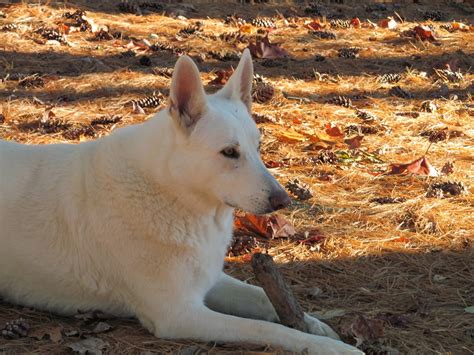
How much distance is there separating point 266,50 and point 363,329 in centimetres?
554

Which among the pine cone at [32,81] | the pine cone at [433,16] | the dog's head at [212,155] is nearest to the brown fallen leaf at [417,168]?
the dog's head at [212,155]

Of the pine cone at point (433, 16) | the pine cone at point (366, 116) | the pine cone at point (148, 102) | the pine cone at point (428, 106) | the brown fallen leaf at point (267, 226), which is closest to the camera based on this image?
the brown fallen leaf at point (267, 226)

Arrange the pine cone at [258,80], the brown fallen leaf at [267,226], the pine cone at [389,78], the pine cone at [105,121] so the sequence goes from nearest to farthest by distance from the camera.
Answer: the brown fallen leaf at [267,226], the pine cone at [105,121], the pine cone at [258,80], the pine cone at [389,78]

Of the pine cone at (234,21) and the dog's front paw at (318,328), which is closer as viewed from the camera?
the dog's front paw at (318,328)

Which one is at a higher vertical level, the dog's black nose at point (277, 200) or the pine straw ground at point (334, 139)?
the dog's black nose at point (277, 200)

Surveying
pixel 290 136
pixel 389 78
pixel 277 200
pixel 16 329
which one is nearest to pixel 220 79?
pixel 290 136

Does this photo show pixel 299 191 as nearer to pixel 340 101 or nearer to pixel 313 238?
pixel 313 238

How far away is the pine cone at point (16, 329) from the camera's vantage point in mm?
3225

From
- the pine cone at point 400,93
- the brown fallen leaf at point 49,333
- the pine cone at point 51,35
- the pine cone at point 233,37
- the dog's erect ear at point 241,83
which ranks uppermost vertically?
the dog's erect ear at point 241,83

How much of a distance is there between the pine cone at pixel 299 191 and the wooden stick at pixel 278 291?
1.79 metres

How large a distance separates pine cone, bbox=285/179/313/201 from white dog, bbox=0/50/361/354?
144 cm

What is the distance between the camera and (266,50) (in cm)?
845

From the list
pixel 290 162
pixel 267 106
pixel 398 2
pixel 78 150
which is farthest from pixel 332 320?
pixel 398 2

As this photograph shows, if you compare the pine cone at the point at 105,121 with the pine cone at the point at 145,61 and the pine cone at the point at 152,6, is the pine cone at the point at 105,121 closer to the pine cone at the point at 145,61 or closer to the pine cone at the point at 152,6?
the pine cone at the point at 145,61
